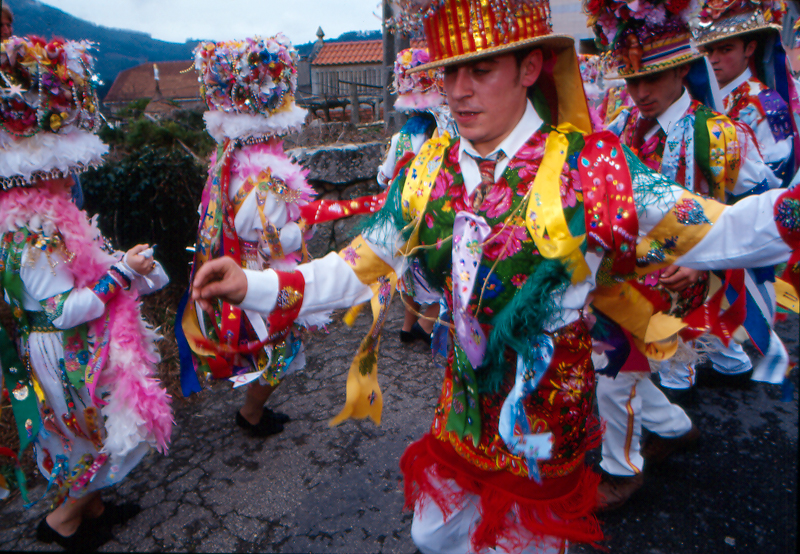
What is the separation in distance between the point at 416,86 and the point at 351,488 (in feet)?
10.4

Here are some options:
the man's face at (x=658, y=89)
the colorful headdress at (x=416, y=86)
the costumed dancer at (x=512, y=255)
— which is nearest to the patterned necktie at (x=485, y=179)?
the costumed dancer at (x=512, y=255)

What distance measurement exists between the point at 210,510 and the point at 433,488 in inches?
59.7

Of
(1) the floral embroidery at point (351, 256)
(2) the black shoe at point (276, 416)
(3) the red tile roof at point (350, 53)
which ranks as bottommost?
(2) the black shoe at point (276, 416)

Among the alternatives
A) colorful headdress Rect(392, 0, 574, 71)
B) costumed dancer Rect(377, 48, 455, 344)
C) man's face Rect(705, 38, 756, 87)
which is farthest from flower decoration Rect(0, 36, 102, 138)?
man's face Rect(705, 38, 756, 87)

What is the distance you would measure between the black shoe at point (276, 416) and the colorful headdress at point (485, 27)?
8.45 ft

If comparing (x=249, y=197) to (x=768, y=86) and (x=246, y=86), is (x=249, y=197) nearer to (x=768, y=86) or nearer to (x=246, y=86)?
(x=246, y=86)

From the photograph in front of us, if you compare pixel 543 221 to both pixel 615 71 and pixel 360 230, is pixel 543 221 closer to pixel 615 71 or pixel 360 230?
pixel 360 230

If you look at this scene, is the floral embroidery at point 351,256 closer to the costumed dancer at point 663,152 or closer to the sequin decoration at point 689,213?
the sequin decoration at point 689,213

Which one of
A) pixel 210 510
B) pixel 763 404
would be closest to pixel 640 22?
pixel 763 404

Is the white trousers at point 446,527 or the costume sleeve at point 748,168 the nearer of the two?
the white trousers at point 446,527

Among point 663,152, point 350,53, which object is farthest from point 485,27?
point 350,53

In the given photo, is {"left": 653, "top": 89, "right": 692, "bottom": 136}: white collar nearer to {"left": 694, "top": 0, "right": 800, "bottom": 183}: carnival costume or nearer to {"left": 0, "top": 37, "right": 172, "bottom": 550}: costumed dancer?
{"left": 694, "top": 0, "right": 800, "bottom": 183}: carnival costume

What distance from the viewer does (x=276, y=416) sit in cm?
337

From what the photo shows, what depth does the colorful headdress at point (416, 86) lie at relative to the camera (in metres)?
4.14
